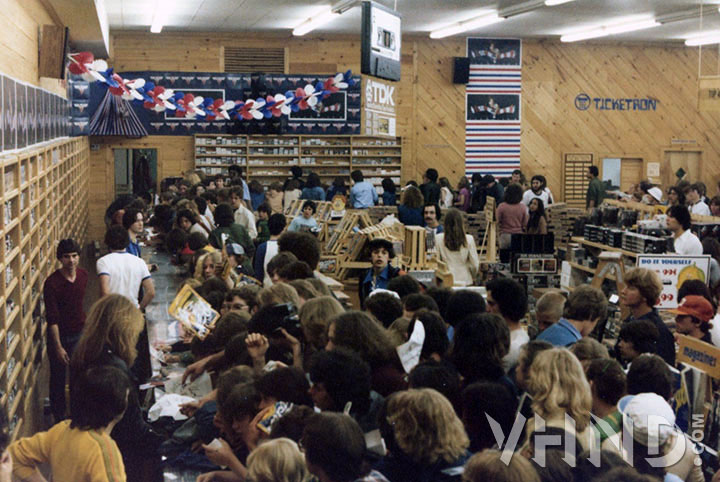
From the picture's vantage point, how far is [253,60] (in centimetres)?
2041

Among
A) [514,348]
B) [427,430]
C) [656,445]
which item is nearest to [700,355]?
[514,348]

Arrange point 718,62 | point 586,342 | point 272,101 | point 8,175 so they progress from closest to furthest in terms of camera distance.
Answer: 1. point 586,342
2. point 8,175
3. point 272,101
4. point 718,62

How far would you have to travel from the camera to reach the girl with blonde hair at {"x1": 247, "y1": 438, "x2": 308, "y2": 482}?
118 inches

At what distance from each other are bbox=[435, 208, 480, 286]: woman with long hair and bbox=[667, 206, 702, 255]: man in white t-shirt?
78.4 inches

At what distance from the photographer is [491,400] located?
391 centimetres

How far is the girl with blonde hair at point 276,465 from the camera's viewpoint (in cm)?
299

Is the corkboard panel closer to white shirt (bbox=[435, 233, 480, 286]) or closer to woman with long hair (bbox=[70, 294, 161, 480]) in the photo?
woman with long hair (bbox=[70, 294, 161, 480])

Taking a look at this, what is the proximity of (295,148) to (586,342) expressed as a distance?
634 inches

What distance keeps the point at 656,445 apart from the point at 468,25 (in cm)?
1556

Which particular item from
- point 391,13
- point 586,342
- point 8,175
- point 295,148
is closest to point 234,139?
point 295,148

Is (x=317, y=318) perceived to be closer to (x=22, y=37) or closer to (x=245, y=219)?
(x=22, y=37)

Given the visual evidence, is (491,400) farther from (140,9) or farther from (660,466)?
(140,9)

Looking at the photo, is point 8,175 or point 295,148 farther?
point 295,148

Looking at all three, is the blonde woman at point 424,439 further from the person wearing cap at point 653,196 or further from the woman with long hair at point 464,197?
the woman with long hair at point 464,197
